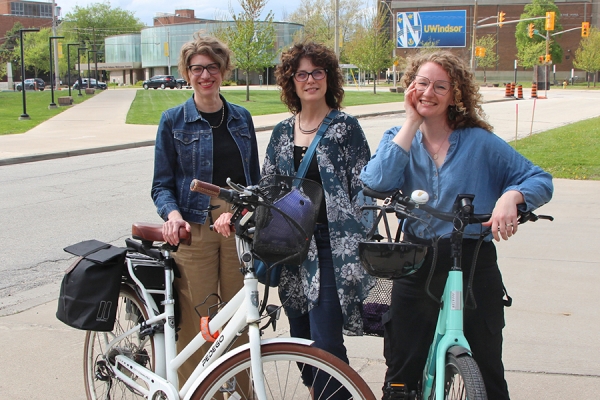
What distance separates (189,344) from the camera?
2.95 m

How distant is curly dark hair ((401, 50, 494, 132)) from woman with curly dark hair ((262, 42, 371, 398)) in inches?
21.0

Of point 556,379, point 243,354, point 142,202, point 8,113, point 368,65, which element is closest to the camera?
point 243,354

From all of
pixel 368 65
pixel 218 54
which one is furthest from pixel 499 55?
pixel 218 54

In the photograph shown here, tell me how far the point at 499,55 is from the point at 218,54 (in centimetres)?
8890

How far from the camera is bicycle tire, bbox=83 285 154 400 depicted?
10.7 feet

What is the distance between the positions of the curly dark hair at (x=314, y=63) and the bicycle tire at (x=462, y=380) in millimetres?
1482

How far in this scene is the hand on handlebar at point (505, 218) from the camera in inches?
93.4

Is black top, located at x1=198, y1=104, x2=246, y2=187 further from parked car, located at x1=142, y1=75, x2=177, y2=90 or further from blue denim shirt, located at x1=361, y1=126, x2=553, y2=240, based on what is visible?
parked car, located at x1=142, y1=75, x2=177, y2=90

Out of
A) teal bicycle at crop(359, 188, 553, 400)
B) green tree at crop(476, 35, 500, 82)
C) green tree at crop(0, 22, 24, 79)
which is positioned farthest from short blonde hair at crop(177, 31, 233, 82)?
green tree at crop(0, 22, 24, 79)

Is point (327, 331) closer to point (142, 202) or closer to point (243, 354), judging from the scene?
point (243, 354)

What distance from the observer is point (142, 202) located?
10039 millimetres

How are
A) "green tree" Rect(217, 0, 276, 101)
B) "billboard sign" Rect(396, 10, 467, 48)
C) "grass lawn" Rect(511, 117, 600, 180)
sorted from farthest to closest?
1. "billboard sign" Rect(396, 10, 467, 48)
2. "green tree" Rect(217, 0, 276, 101)
3. "grass lawn" Rect(511, 117, 600, 180)

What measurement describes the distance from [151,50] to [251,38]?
6300 cm

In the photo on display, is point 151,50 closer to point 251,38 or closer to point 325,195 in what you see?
point 251,38
